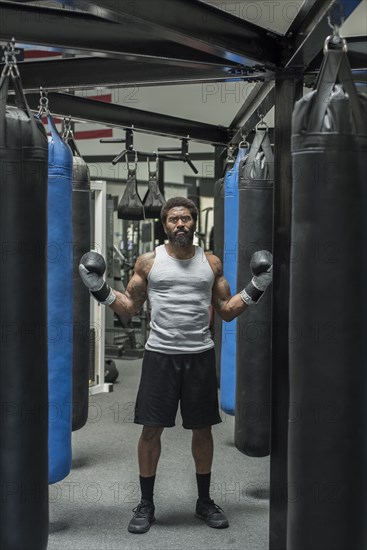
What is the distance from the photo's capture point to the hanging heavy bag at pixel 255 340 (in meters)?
2.99

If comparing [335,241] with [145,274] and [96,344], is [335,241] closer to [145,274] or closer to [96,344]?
[145,274]

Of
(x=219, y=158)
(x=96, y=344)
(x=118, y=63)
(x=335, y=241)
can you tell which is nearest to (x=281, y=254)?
(x=335, y=241)

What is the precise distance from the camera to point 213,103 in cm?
698

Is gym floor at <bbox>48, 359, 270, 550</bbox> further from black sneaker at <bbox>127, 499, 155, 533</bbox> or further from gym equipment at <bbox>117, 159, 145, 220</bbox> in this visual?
gym equipment at <bbox>117, 159, 145, 220</bbox>

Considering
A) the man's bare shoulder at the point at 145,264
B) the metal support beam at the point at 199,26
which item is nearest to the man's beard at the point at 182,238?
the man's bare shoulder at the point at 145,264

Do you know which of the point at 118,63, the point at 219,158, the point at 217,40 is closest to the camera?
the point at 217,40

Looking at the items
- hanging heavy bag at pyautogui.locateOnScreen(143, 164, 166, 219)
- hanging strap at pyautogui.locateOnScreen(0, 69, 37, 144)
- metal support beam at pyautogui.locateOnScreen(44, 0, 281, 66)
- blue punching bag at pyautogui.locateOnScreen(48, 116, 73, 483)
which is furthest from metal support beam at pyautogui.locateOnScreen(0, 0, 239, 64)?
hanging heavy bag at pyautogui.locateOnScreen(143, 164, 166, 219)

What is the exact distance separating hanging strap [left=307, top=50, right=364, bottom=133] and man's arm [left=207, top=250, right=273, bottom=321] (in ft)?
4.06

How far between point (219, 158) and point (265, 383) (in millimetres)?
2697

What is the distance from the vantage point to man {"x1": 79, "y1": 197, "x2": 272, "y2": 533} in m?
3.17

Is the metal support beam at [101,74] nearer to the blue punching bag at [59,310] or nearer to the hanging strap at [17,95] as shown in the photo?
the blue punching bag at [59,310]

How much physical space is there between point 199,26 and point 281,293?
1.02 metres

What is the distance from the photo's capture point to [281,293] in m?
2.54

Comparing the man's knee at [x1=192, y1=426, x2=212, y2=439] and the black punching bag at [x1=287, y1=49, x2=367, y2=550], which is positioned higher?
the black punching bag at [x1=287, y1=49, x2=367, y2=550]
